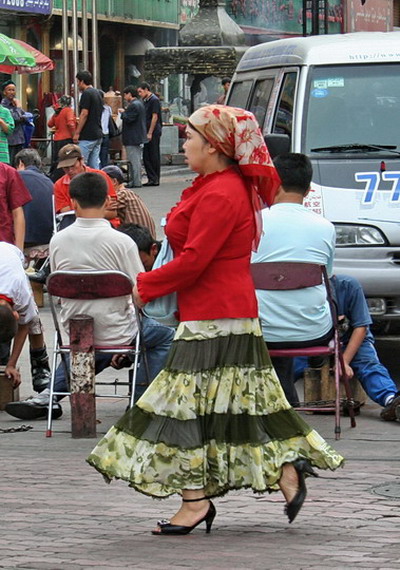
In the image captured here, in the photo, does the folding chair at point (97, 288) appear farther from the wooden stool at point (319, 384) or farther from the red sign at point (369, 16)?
the red sign at point (369, 16)

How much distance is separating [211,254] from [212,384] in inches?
20.4

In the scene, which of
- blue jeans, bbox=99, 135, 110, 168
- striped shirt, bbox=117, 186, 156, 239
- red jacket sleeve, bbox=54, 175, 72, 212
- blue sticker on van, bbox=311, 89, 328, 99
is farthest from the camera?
blue jeans, bbox=99, 135, 110, 168

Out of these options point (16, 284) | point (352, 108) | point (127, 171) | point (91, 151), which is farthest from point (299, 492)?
point (127, 171)

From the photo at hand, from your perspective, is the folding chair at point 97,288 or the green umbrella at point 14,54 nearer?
the folding chair at point 97,288

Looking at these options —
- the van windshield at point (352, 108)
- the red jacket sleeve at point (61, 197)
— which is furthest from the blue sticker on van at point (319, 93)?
the red jacket sleeve at point (61, 197)

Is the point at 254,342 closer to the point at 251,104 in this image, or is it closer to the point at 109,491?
the point at 109,491

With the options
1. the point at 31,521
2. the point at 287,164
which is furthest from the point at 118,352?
the point at 31,521

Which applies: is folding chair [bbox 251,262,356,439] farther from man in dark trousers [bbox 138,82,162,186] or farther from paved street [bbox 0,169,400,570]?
man in dark trousers [bbox 138,82,162,186]

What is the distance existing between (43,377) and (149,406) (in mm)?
3961

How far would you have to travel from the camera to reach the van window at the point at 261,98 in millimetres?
11672

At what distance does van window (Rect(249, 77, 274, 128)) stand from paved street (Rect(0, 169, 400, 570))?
3.92m

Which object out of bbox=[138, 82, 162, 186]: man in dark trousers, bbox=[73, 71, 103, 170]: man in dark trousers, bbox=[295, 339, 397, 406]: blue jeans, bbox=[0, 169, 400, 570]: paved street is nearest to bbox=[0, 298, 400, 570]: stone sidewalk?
bbox=[0, 169, 400, 570]: paved street

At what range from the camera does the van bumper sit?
10.0m

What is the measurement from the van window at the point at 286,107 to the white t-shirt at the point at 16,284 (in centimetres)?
259
